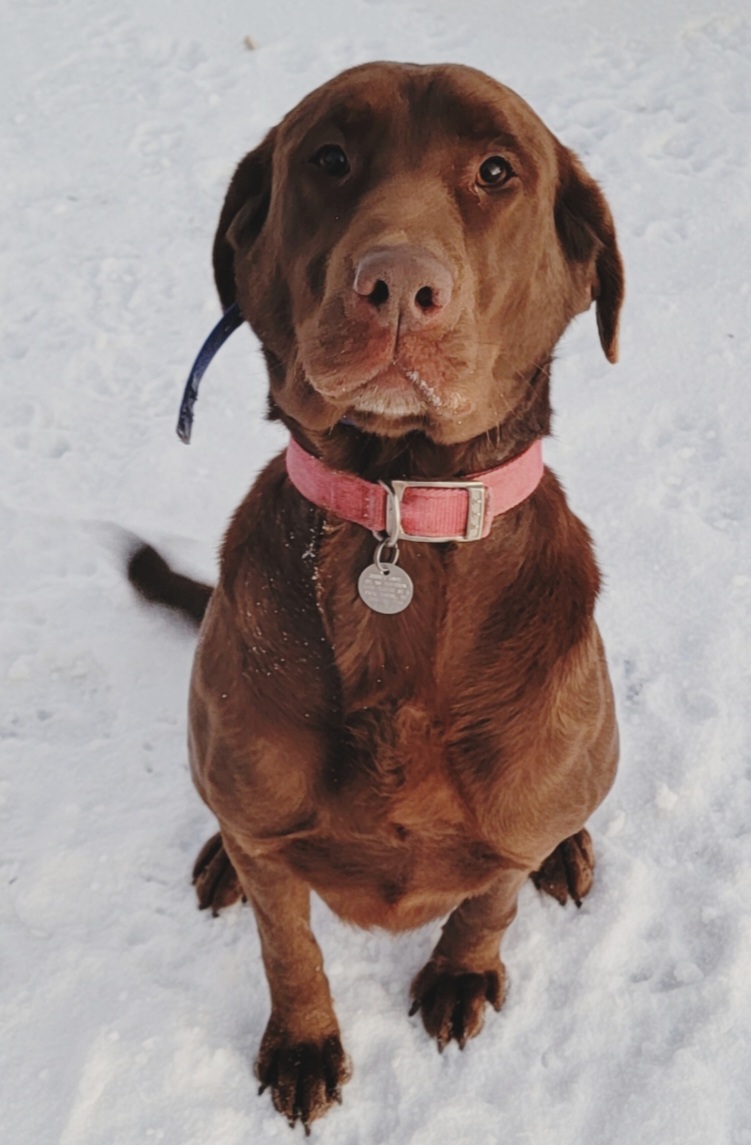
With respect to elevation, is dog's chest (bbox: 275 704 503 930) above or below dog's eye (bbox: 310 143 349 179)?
below

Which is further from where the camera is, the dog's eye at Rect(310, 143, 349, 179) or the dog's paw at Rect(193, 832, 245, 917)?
the dog's paw at Rect(193, 832, 245, 917)

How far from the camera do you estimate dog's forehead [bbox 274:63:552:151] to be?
5.59ft

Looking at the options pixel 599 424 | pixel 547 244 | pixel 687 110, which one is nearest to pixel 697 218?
pixel 687 110

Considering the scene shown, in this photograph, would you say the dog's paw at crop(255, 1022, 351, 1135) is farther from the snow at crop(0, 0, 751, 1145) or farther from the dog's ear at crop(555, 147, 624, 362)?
the dog's ear at crop(555, 147, 624, 362)

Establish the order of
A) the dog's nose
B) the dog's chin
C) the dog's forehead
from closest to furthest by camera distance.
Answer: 1. the dog's nose
2. the dog's chin
3. the dog's forehead

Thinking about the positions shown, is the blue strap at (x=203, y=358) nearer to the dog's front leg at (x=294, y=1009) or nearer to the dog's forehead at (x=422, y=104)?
the dog's forehead at (x=422, y=104)

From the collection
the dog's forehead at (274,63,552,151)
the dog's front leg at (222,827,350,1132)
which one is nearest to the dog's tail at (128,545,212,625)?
the dog's front leg at (222,827,350,1132)

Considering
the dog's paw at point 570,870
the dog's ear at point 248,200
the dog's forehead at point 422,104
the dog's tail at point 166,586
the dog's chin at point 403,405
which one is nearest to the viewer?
the dog's chin at point 403,405

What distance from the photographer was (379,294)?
4.83 feet

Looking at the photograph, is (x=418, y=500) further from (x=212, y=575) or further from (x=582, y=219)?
(x=212, y=575)

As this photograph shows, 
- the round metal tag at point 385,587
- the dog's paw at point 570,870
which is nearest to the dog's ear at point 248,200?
the round metal tag at point 385,587

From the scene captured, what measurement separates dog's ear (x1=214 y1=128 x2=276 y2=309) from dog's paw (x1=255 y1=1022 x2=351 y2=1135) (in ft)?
5.64

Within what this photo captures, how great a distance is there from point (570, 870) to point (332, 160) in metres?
1.80

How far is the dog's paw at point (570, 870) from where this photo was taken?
275cm
